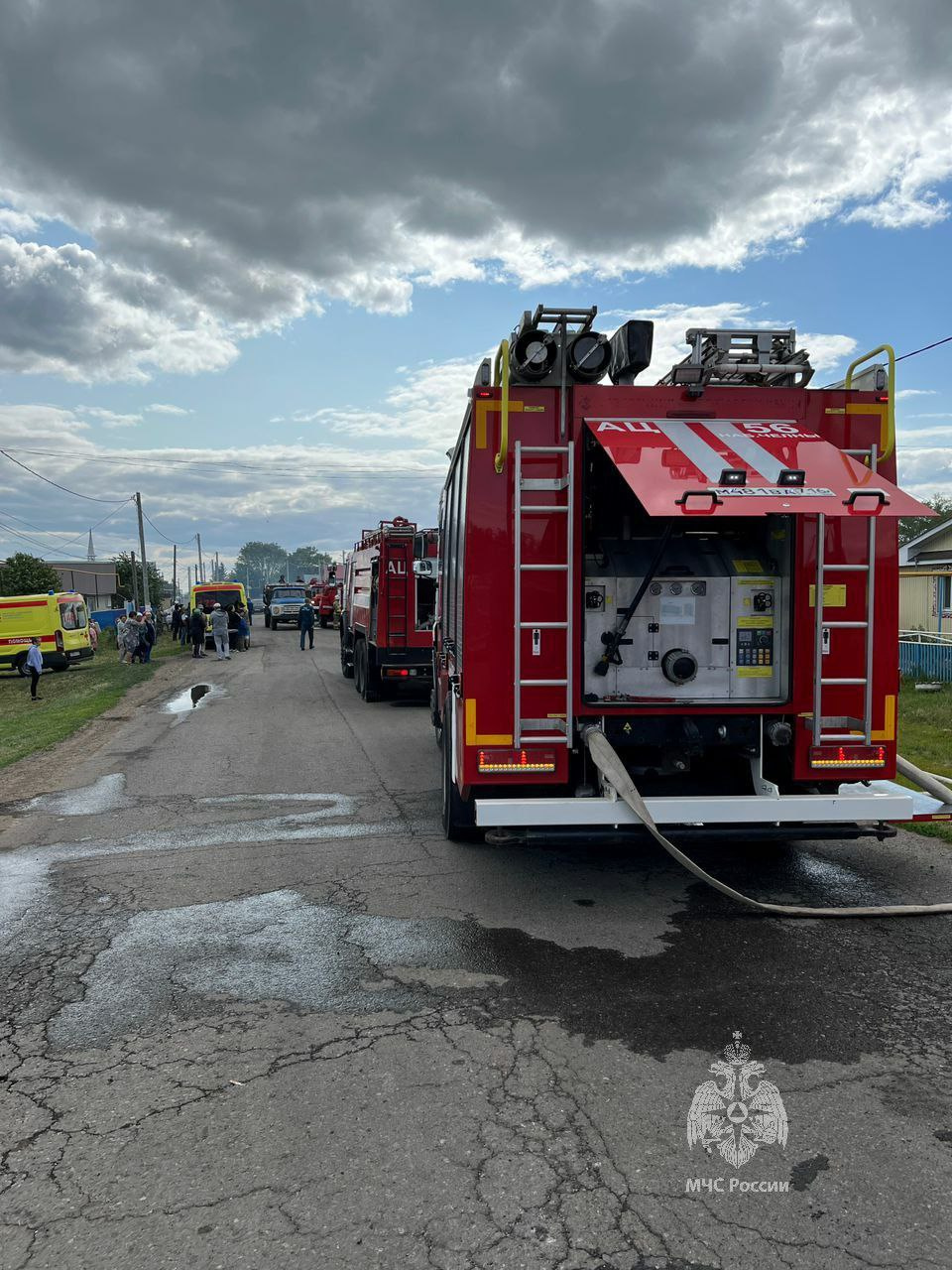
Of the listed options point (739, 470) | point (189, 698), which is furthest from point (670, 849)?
point (189, 698)

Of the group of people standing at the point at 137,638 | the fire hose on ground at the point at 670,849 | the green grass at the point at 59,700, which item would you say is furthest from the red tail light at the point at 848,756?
the group of people standing at the point at 137,638

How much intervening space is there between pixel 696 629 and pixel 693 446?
3.79ft

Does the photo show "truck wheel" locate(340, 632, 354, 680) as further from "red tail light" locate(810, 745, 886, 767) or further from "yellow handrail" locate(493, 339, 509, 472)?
"red tail light" locate(810, 745, 886, 767)

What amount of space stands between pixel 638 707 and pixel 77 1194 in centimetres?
373

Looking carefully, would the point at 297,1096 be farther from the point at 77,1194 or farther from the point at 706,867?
the point at 706,867

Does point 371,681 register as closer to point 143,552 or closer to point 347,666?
point 347,666

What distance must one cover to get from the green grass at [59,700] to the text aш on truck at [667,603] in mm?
8766

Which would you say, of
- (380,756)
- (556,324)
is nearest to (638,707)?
(556,324)

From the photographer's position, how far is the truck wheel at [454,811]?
6.92 m

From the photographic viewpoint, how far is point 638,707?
5.59m

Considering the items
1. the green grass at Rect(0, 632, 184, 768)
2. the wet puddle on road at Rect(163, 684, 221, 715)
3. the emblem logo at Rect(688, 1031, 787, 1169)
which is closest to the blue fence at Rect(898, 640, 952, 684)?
the wet puddle on road at Rect(163, 684, 221, 715)

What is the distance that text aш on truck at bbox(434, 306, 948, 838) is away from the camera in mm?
5398

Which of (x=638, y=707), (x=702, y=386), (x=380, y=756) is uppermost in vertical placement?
(x=702, y=386)

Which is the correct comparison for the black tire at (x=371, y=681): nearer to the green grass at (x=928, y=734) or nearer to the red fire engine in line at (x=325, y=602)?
the green grass at (x=928, y=734)
